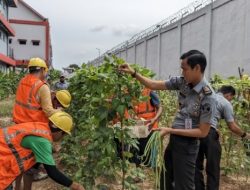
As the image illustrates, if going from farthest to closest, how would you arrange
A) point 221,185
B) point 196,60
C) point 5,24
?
point 5,24, point 221,185, point 196,60

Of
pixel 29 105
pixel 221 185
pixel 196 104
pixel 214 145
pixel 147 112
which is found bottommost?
pixel 221 185

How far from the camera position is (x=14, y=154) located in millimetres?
2961

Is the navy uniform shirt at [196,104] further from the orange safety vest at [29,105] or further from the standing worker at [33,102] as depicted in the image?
the orange safety vest at [29,105]

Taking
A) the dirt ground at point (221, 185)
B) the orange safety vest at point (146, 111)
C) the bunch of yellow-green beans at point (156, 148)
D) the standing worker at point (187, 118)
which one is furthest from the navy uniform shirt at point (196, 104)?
the dirt ground at point (221, 185)

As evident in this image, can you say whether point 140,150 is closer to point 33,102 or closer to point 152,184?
point 152,184

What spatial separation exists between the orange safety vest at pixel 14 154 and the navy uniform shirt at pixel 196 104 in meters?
1.26

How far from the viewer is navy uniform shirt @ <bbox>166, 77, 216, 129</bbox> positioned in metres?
3.37

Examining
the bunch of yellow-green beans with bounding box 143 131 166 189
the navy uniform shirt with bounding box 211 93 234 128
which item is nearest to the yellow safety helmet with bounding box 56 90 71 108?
the bunch of yellow-green beans with bounding box 143 131 166 189

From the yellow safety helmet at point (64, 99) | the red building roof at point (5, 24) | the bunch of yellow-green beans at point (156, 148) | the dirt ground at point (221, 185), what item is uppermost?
the red building roof at point (5, 24)

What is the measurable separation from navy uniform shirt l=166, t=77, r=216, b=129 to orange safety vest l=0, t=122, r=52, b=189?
126cm

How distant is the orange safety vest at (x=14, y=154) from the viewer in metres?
2.93

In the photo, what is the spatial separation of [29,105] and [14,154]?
62.0 inches

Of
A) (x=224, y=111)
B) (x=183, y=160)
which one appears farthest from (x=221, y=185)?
(x=183, y=160)

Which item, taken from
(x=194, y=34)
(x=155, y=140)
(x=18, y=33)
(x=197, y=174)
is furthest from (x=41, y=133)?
(x=18, y=33)
